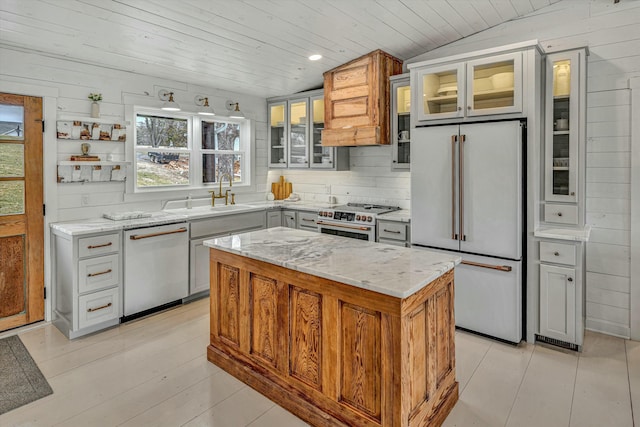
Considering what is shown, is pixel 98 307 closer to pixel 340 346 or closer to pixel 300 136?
pixel 340 346

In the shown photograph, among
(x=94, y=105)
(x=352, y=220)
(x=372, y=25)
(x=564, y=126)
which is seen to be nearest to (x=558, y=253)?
(x=564, y=126)

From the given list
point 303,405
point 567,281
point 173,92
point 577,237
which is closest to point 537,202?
point 577,237

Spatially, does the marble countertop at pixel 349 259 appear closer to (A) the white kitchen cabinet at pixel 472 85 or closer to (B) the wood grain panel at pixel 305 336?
(B) the wood grain panel at pixel 305 336

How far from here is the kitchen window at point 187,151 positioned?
432 centimetres

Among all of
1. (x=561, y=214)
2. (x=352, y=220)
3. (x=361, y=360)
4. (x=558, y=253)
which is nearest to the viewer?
(x=361, y=360)

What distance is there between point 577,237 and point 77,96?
14.3 feet

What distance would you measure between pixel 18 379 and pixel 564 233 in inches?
157

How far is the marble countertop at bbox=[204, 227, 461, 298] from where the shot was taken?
1.87 meters

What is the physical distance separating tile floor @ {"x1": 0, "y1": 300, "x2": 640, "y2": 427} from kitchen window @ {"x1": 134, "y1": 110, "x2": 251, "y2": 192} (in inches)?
69.9

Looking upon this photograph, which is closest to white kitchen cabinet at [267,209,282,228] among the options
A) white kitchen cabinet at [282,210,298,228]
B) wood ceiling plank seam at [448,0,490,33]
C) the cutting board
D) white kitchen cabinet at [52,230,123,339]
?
white kitchen cabinet at [282,210,298,228]

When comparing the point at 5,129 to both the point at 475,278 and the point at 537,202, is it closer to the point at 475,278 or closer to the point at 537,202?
the point at 475,278

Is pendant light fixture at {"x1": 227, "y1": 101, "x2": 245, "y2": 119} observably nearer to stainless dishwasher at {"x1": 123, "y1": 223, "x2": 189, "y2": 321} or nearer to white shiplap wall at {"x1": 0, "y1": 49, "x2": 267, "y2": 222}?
white shiplap wall at {"x1": 0, "y1": 49, "x2": 267, "y2": 222}

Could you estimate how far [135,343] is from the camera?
3.18 m

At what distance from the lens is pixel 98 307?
336cm
